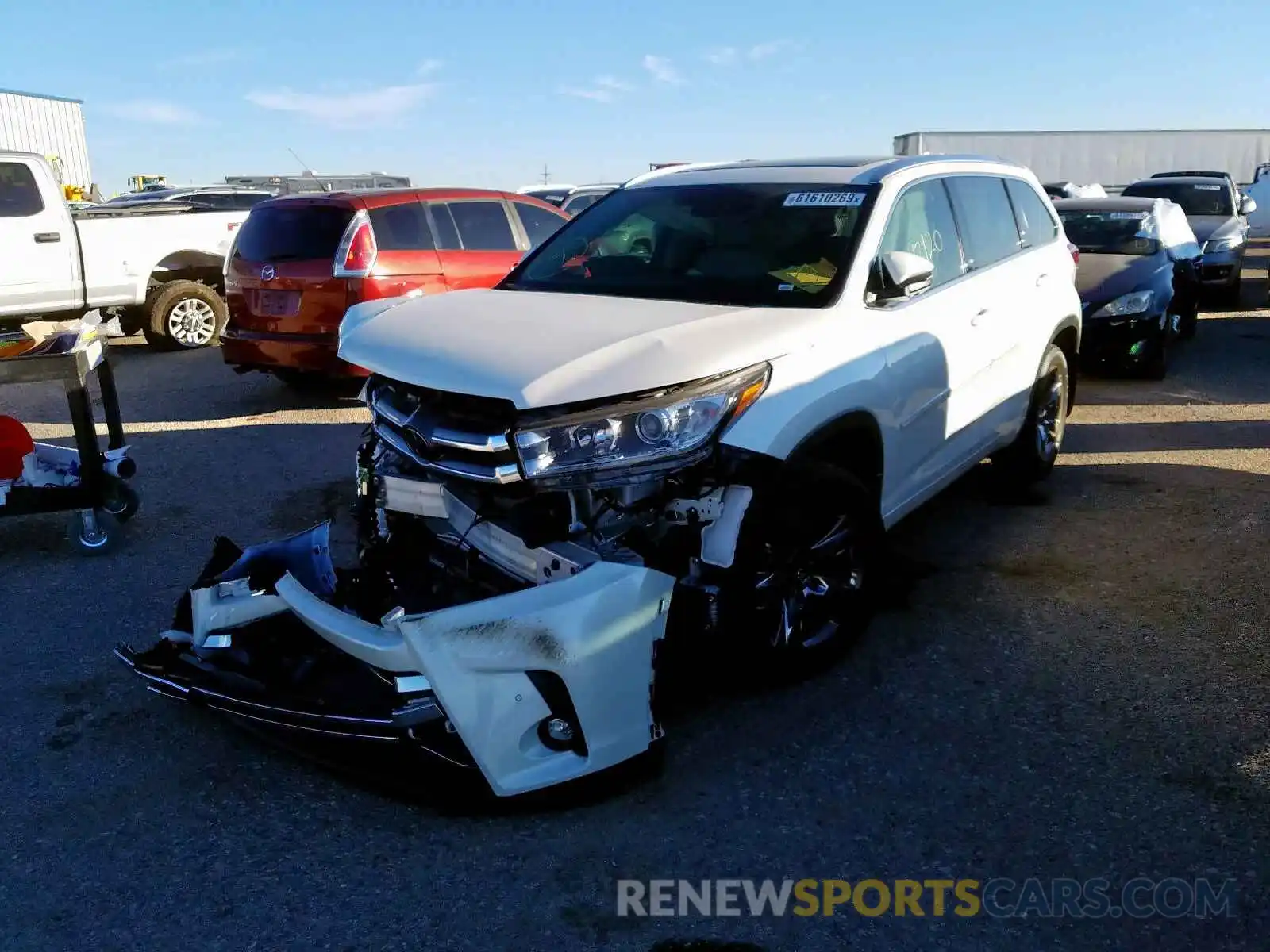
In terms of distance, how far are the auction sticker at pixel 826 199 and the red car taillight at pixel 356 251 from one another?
14.5 ft

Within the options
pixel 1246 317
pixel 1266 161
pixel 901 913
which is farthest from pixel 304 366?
pixel 1266 161

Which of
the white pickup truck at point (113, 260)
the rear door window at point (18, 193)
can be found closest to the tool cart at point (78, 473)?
the white pickup truck at point (113, 260)

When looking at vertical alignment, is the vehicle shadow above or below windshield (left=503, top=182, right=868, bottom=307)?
below

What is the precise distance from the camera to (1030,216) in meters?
5.88

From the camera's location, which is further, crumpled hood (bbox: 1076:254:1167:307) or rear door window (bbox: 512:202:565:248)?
rear door window (bbox: 512:202:565:248)

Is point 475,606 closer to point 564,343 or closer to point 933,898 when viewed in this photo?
point 564,343

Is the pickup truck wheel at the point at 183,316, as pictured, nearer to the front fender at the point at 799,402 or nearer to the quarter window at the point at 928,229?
the quarter window at the point at 928,229

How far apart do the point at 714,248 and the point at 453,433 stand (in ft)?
5.25

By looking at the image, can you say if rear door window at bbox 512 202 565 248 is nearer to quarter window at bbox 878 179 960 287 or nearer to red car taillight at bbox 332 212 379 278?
red car taillight at bbox 332 212 379 278

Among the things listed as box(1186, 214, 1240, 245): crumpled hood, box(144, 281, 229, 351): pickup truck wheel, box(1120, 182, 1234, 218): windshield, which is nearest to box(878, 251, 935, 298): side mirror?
box(144, 281, 229, 351): pickup truck wheel

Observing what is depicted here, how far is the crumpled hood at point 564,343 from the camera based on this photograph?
3105 millimetres

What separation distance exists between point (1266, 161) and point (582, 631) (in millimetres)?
38079

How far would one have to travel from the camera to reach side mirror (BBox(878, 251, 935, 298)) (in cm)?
393

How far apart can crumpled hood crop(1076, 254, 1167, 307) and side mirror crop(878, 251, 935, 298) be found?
19.1ft
